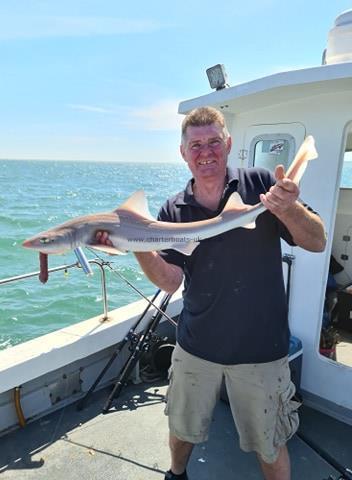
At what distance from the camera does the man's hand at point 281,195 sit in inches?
80.0

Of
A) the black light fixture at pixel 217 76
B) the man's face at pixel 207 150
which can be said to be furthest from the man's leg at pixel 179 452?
the black light fixture at pixel 217 76

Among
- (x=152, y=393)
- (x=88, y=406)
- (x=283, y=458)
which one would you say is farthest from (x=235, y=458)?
(x=88, y=406)

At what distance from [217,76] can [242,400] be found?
3.02 metres

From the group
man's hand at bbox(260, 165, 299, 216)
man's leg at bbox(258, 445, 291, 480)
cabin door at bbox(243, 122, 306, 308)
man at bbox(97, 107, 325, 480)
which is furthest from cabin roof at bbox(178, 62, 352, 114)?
man's leg at bbox(258, 445, 291, 480)

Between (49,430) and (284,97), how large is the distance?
3713 millimetres

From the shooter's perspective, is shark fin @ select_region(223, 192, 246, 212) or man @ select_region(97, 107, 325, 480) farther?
man @ select_region(97, 107, 325, 480)

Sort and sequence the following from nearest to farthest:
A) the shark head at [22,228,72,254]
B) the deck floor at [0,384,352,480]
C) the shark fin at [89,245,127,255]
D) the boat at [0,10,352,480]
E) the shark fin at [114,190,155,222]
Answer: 1. the shark head at [22,228,72,254]
2. the shark fin at [89,245,127,255]
3. the shark fin at [114,190,155,222]
4. the deck floor at [0,384,352,480]
5. the boat at [0,10,352,480]

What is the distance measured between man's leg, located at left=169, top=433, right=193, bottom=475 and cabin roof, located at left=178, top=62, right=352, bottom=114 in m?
2.89

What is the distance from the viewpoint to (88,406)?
4.10 m

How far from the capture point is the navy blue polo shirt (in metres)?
2.44

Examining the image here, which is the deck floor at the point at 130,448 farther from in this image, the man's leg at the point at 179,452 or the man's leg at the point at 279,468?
the man's leg at the point at 279,468

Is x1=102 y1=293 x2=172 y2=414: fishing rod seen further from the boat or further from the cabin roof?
the cabin roof

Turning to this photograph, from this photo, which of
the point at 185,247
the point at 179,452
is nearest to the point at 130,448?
the point at 179,452

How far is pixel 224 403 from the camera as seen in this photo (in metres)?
4.07
